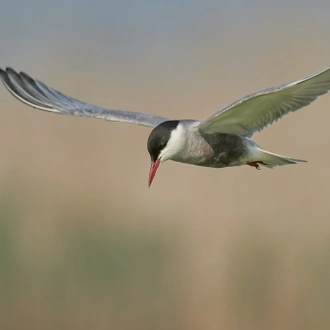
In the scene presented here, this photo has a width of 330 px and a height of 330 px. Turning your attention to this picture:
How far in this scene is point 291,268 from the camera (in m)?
7.33

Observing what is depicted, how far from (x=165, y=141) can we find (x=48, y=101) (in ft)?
4.73

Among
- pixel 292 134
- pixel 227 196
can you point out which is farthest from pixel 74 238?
pixel 292 134

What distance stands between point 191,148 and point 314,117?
293 centimetres

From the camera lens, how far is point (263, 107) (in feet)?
21.0

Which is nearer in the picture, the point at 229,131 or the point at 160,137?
the point at 160,137

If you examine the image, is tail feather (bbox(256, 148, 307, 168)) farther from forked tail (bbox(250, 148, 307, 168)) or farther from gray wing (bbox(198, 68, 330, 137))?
gray wing (bbox(198, 68, 330, 137))

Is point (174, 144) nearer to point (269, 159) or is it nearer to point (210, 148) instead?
point (210, 148)

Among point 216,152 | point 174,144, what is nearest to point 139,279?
point 216,152

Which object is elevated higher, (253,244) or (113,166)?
(113,166)

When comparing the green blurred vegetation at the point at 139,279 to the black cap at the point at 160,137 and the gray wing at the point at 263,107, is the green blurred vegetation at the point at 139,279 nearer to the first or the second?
the gray wing at the point at 263,107

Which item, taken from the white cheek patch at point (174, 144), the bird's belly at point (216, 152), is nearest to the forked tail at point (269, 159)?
the bird's belly at point (216, 152)

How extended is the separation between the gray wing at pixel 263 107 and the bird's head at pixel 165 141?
16cm

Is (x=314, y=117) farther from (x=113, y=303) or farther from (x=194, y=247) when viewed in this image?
(x=113, y=303)

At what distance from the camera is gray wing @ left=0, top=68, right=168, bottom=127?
7102 millimetres
